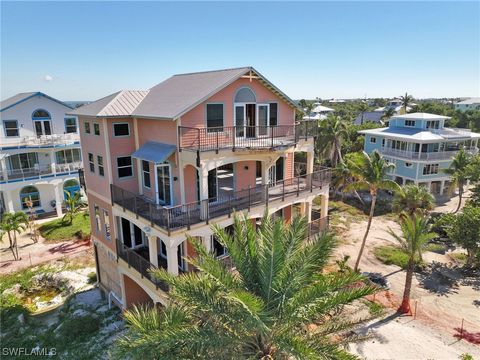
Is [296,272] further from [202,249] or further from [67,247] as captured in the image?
[67,247]

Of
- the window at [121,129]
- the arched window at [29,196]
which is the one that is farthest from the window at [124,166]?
the arched window at [29,196]

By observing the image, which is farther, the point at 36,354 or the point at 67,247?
the point at 67,247

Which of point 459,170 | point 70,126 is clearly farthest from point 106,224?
point 459,170

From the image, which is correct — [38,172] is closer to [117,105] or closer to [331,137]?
[117,105]

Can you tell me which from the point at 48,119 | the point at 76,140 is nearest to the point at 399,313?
the point at 76,140

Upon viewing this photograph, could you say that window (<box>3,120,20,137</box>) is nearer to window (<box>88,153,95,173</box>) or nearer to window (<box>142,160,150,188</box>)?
window (<box>88,153,95,173</box>)

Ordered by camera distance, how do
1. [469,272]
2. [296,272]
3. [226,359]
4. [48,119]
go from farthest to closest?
[48,119], [469,272], [296,272], [226,359]
